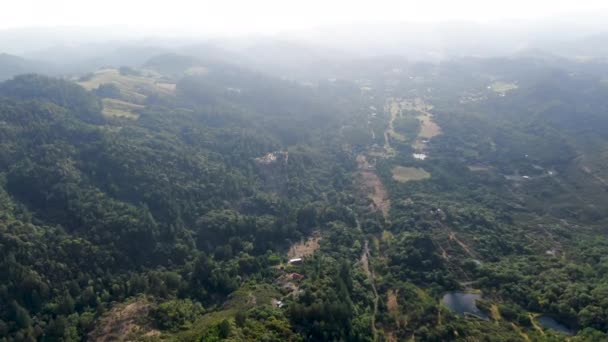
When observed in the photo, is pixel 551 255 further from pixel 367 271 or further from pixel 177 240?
pixel 177 240

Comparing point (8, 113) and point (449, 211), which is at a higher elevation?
point (8, 113)

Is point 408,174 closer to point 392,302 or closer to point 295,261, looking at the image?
point 295,261

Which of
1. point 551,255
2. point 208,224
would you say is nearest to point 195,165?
point 208,224

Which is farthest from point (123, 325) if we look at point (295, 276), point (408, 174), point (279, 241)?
point (408, 174)

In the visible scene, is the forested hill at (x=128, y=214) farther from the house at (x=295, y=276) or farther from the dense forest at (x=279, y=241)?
the house at (x=295, y=276)

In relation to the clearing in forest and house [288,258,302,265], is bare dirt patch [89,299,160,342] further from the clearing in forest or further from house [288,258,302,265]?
the clearing in forest

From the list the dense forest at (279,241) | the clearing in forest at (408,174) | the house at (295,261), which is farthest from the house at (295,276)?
the clearing in forest at (408,174)
